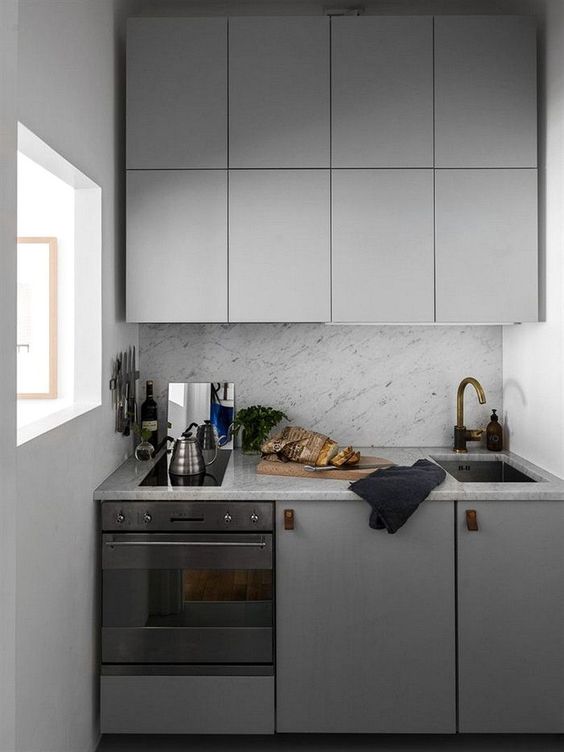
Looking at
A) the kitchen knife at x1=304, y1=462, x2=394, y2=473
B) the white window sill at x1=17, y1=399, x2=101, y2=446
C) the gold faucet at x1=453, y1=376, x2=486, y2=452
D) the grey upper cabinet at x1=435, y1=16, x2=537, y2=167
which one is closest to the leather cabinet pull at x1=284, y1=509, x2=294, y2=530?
the kitchen knife at x1=304, y1=462, x2=394, y2=473

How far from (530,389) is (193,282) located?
4.60 ft

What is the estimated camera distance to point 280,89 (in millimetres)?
2506

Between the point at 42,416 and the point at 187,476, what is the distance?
56 cm

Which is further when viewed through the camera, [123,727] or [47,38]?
[123,727]

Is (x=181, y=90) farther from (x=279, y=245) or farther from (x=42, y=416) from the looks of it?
(x=42, y=416)

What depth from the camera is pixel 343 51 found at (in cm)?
250

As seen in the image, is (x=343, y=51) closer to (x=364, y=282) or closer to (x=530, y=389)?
(x=364, y=282)

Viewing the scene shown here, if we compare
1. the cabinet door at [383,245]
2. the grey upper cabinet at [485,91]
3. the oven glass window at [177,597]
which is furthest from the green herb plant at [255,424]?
the grey upper cabinet at [485,91]

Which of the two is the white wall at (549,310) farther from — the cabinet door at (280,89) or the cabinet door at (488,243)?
the cabinet door at (280,89)

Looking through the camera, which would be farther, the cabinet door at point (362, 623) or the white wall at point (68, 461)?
the cabinet door at point (362, 623)

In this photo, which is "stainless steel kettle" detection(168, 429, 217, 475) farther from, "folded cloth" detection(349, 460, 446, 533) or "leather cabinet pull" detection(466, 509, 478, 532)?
"leather cabinet pull" detection(466, 509, 478, 532)

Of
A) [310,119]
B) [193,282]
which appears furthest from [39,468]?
[310,119]

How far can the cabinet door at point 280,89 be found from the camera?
2.50 meters

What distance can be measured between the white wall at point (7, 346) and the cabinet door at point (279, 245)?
80.6 inches
